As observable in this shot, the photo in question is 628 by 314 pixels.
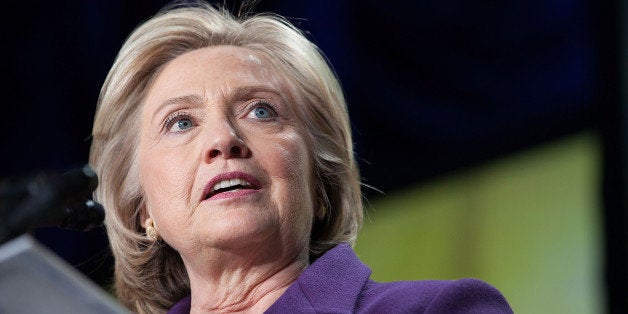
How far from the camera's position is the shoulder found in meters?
1.80

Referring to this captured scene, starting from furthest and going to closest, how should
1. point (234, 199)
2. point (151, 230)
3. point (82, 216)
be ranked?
point (151, 230) < point (234, 199) < point (82, 216)

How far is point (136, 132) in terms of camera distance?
2.32 meters

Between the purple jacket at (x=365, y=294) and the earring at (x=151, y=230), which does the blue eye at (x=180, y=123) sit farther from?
the purple jacket at (x=365, y=294)

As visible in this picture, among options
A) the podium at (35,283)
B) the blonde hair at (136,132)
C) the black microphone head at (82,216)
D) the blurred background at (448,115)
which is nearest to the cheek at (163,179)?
the blonde hair at (136,132)

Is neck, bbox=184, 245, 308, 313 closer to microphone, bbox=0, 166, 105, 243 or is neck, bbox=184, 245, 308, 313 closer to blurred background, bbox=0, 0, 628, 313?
microphone, bbox=0, 166, 105, 243

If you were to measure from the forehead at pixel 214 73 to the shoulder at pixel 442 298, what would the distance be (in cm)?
56

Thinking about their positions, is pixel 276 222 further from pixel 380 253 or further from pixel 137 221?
pixel 380 253

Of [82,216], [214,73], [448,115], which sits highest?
[82,216]

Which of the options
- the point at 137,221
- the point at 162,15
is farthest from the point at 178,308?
the point at 162,15

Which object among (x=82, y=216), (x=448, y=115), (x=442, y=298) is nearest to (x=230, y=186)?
(x=442, y=298)

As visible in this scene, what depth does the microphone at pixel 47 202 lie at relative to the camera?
4.15 feet

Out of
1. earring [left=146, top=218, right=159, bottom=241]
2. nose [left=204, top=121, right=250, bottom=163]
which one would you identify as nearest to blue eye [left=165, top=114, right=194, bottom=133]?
nose [left=204, top=121, right=250, bottom=163]

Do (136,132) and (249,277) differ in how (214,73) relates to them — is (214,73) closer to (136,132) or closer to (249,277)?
(136,132)

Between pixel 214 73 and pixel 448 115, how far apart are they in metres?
1.39
